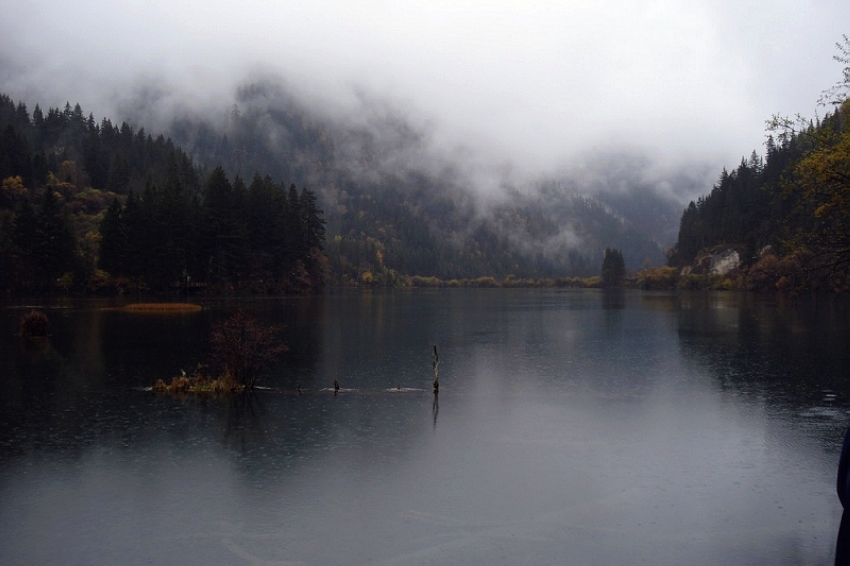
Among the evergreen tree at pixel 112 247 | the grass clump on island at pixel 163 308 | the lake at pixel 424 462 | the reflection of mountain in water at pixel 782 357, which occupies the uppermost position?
the evergreen tree at pixel 112 247

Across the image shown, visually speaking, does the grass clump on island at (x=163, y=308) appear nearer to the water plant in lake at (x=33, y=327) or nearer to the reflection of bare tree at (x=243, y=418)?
the water plant in lake at (x=33, y=327)

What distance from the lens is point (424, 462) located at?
82.3ft

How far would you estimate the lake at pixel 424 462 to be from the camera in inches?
701

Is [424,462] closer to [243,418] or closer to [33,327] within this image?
[243,418]

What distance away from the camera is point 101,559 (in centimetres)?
1652

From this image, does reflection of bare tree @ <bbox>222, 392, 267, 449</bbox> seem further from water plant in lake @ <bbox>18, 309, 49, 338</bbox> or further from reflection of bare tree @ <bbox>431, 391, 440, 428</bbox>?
water plant in lake @ <bbox>18, 309, 49, 338</bbox>

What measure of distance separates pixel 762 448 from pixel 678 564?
13.1 metres

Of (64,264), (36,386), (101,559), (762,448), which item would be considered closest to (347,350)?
(36,386)

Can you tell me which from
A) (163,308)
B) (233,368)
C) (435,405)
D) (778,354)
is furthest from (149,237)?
(778,354)

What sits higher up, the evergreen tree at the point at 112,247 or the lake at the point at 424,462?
the evergreen tree at the point at 112,247

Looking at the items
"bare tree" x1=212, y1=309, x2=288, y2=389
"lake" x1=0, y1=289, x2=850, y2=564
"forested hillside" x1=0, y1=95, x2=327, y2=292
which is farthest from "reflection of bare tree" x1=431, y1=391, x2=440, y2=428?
"forested hillside" x1=0, y1=95, x2=327, y2=292

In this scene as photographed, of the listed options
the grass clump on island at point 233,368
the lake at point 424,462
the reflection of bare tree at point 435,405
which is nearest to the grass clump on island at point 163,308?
the lake at point 424,462

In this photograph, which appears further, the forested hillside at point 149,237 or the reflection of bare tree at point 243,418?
the forested hillside at point 149,237

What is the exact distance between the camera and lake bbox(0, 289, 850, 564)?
58.4ft
